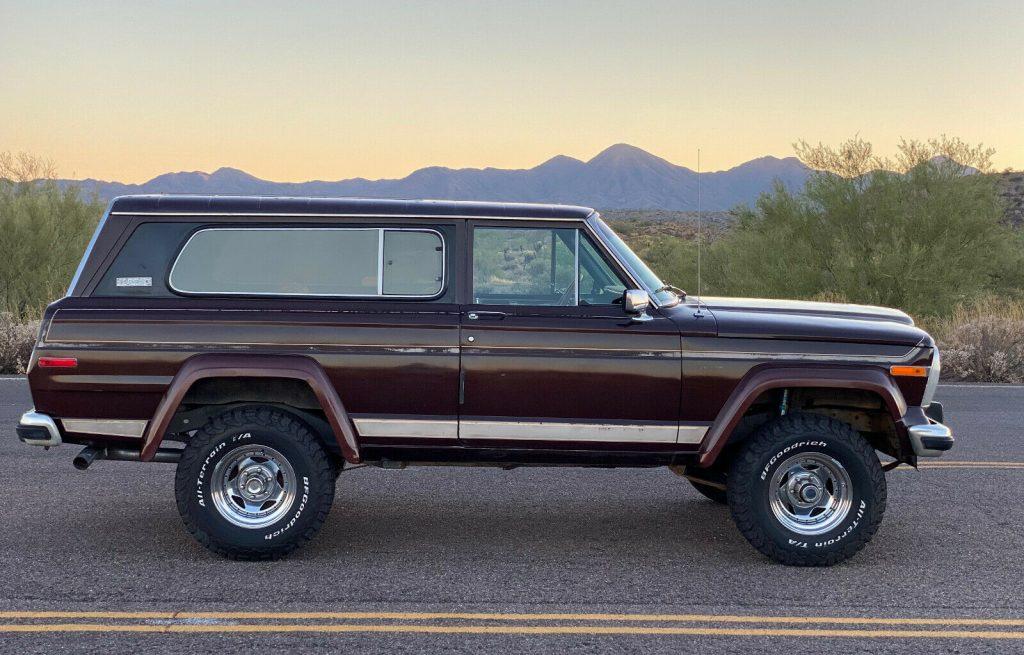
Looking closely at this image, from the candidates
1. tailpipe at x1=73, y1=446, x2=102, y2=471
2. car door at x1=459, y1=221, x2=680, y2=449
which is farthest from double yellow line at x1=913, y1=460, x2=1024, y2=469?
tailpipe at x1=73, y1=446, x2=102, y2=471

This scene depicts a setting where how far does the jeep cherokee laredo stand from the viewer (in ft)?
20.8

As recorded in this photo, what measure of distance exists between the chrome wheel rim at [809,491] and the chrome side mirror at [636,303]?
3.90 ft

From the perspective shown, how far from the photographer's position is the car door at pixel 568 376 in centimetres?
639

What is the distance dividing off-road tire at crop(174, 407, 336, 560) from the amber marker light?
336 centimetres

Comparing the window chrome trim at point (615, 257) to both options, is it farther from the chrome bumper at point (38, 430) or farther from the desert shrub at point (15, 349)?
the desert shrub at point (15, 349)

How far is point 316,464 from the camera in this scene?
6336 mm

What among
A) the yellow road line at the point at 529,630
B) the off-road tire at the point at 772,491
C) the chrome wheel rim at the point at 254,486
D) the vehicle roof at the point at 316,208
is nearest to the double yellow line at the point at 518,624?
the yellow road line at the point at 529,630

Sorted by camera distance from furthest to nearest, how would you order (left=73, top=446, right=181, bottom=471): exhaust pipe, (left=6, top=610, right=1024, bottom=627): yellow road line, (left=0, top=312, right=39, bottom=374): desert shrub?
(left=0, top=312, right=39, bottom=374): desert shrub, (left=73, top=446, right=181, bottom=471): exhaust pipe, (left=6, top=610, right=1024, bottom=627): yellow road line

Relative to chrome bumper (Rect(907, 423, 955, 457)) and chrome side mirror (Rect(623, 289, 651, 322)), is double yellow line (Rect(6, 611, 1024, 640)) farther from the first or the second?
chrome side mirror (Rect(623, 289, 651, 322))

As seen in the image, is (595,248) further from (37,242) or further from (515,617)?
(37,242)

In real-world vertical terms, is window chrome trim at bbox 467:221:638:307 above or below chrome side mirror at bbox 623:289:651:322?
above

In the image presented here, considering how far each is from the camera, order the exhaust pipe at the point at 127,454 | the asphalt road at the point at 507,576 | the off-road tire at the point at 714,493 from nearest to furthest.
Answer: the asphalt road at the point at 507,576, the exhaust pipe at the point at 127,454, the off-road tire at the point at 714,493

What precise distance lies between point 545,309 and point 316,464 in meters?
1.60

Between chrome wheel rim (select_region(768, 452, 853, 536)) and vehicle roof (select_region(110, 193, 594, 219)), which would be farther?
vehicle roof (select_region(110, 193, 594, 219))
